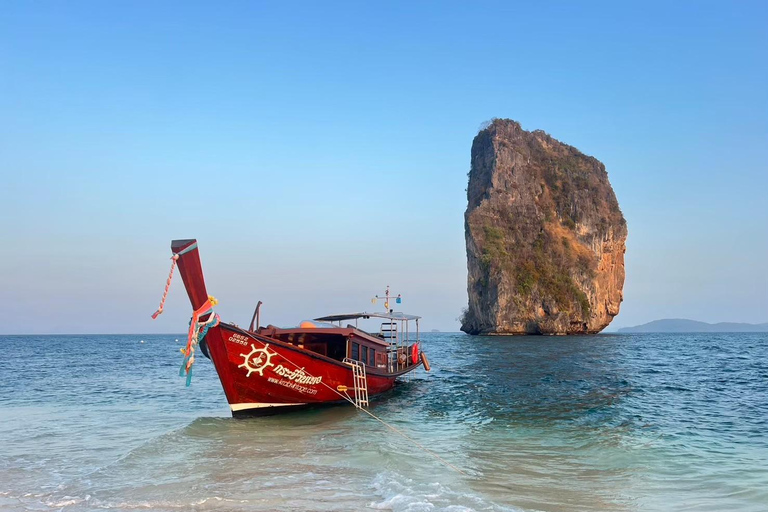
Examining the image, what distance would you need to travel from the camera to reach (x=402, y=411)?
17.6 meters

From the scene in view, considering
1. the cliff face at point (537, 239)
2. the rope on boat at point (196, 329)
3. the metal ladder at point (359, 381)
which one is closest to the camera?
the rope on boat at point (196, 329)

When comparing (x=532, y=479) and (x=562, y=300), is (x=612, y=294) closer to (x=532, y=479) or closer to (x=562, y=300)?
(x=562, y=300)

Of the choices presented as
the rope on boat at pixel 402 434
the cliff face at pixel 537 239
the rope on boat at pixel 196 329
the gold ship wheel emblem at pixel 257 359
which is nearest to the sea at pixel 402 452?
the rope on boat at pixel 402 434

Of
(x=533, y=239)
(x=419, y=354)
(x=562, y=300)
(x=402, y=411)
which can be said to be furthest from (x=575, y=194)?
(x=402, y=411)

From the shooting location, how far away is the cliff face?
287 ft

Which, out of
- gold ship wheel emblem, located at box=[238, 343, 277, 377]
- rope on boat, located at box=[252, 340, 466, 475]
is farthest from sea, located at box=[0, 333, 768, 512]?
gold ship wheel emblem, located at box=[238, 343, 277, 377]

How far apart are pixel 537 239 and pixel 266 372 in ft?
284

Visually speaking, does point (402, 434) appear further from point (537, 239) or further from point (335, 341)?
point (537, 239)

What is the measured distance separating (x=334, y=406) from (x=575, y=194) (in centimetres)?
9396

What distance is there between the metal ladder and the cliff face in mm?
70508

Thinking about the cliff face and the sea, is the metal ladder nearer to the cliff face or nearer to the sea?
the sea

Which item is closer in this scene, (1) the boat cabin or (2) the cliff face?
(1) the boat cabin

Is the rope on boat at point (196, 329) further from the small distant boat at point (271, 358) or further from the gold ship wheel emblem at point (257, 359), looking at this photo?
the gold ship wheel emblem at point (257, 359)

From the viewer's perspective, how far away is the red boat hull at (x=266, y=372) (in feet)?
46.1
